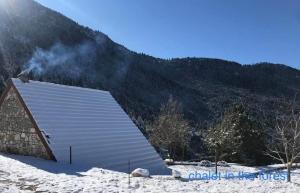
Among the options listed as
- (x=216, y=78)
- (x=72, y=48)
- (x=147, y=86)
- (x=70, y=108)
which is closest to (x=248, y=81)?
(x=216, y=78)

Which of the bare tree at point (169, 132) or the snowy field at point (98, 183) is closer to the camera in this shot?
the snowy field at point (98, 183)

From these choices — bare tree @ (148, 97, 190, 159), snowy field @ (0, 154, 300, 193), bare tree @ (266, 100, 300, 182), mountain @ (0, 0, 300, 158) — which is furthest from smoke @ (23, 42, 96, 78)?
snowy field @ (0, 154, 300, 193)

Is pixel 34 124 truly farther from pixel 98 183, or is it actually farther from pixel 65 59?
pixel 65 59

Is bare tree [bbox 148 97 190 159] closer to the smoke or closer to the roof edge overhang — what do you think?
the roof edge overhang

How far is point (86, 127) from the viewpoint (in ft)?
73.2

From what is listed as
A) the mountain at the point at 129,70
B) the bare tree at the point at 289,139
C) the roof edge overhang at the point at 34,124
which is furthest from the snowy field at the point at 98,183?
the mountain at the point at 129,70

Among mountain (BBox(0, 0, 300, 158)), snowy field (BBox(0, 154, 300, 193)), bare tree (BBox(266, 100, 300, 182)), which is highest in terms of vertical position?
mountain (BBox(0, 0, 300, 158))

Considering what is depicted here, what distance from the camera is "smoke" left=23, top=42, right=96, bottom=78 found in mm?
115938

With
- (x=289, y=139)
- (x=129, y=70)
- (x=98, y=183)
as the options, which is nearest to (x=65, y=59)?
(x=129, y=70)

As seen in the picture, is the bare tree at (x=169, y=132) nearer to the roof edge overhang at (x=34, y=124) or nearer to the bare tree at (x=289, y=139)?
the bare tree at (x=289, y=139)

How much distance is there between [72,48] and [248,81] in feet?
223

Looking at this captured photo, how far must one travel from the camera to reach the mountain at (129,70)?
116938 mm

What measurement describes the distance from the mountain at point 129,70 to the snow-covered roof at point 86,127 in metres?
68.8

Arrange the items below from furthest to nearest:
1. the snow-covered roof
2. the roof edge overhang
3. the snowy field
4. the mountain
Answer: the mountain, the snow-covered roof, the roof edge overhang, the snowy field
